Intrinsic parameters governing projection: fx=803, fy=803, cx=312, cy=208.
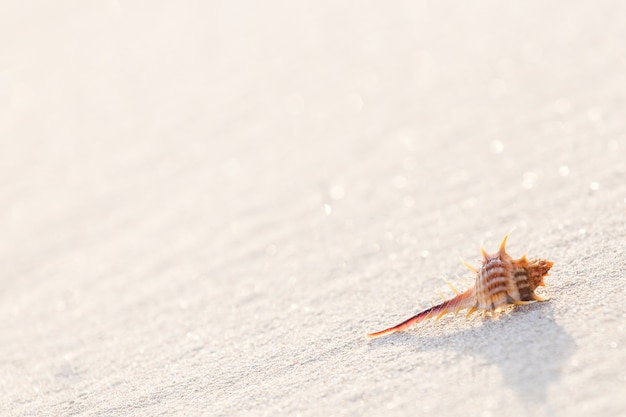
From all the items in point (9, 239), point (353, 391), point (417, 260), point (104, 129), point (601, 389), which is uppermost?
point (104, 129)

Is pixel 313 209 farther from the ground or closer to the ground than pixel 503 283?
farther from the ground

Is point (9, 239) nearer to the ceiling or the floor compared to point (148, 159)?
nearer to the floor

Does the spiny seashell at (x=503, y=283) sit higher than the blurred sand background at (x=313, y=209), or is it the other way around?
the blurred sand background at (x=313, y=209)

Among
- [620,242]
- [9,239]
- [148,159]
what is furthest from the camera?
[148,159]

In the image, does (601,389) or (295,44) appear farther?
(295,44)

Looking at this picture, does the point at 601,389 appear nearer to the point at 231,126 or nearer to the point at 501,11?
the point at 231,126

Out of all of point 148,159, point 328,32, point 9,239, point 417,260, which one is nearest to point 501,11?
point 328,32

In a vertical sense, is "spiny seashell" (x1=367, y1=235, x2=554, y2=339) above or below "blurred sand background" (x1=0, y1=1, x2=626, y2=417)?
below

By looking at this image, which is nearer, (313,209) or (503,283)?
(503,283)
